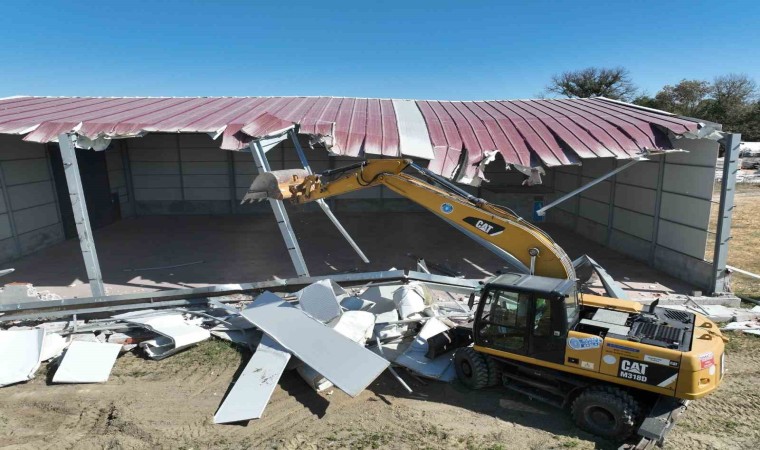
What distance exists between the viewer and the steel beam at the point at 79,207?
916cm

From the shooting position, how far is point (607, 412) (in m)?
5.20

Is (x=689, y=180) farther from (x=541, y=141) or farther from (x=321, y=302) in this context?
(x=321, y=302)

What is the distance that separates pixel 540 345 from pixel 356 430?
2500 millimetres

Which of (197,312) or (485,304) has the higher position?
(485,304)

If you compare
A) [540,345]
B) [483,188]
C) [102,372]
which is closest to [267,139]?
[102,372]

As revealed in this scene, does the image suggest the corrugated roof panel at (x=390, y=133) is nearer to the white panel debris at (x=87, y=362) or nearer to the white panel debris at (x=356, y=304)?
the white panel debris at (x=356, y=304)

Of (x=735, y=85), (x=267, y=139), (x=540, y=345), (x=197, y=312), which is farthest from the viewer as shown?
(x=735, y=85)

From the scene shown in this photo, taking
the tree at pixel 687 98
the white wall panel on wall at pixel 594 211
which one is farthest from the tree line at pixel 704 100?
the white wall panel on wall at pixel 594 211

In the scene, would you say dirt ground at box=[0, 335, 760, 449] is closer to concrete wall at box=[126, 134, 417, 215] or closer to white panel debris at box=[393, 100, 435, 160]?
white panel debris at box=[393, 100, 435, 160]

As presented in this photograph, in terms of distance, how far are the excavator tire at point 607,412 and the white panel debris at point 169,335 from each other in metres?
5.82

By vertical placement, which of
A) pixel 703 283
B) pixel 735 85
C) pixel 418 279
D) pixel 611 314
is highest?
pixel 735 85

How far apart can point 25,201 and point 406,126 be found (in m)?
11.3

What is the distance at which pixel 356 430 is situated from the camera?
546 centimetres

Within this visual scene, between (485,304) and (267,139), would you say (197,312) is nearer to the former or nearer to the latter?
(267,139)
